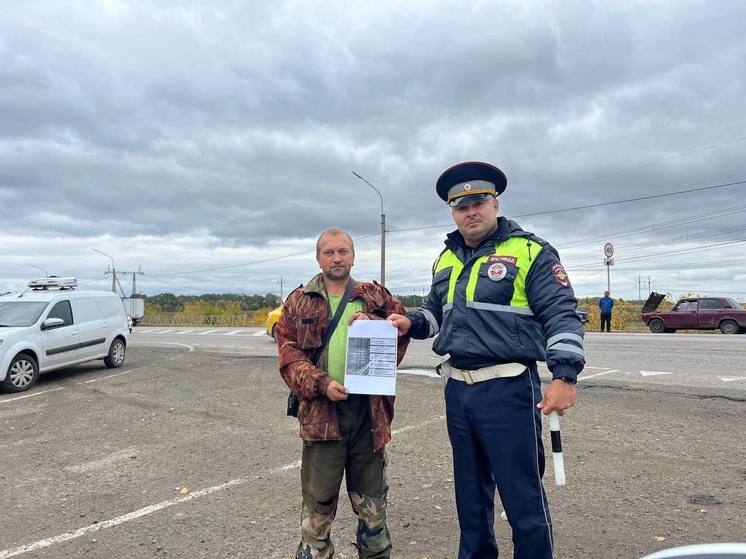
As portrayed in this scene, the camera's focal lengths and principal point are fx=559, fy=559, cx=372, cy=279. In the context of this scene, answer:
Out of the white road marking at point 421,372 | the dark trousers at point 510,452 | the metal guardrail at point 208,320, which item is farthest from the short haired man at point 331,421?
the metal guardrail at point 208,320

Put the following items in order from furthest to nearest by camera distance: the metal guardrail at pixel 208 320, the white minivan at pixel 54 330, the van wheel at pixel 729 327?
the metal guardrail at pixel 208 320, the van wheel at pixel 729 327, the white minivan at pixel 54 330

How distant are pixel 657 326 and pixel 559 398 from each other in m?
24.7

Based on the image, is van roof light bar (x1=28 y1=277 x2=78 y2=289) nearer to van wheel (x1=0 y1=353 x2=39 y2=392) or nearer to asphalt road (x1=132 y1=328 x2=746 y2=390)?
van wheel (x1=0 y1=353 x2=39 y2=392)

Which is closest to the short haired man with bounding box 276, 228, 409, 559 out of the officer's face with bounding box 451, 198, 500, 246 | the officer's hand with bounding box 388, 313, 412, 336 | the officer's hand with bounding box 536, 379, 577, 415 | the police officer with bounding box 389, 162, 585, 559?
the officer's hand with bounding box 388, 313, 412, 336

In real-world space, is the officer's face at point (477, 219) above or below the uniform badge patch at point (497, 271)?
above

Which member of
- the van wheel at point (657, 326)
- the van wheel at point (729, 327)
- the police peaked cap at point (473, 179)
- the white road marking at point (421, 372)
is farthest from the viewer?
the van wheel at point (657, 326)

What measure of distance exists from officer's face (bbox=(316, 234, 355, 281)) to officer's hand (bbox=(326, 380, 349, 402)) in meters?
0.59

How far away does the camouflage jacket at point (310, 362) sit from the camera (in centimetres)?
284

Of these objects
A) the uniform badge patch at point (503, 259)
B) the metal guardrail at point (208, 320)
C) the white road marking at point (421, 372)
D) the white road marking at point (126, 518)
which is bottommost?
the white road marking at point (126, 518)

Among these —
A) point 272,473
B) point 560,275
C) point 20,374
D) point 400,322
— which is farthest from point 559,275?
point 20,374

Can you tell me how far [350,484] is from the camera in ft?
9.93

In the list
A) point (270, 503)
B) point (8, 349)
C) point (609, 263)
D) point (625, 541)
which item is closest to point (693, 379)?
point (625, 541)

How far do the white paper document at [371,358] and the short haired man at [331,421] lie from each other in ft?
0.22

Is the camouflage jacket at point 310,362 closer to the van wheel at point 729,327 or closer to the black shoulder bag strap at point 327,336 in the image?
the black shoulder bag strap at point 327,336
